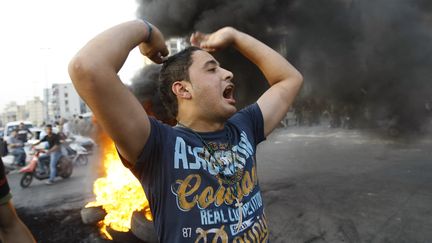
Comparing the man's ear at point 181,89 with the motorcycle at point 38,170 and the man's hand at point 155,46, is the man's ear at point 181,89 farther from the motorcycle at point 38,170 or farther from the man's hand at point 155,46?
the motorcycle at point 38,170

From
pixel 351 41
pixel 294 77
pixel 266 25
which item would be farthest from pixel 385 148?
pixel 294 77

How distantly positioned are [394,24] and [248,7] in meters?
2.75

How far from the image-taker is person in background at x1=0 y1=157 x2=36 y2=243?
1.57 meters

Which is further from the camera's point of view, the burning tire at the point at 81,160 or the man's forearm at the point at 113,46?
the burning tire at the point at 81,160

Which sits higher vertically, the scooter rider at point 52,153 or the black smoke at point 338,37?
the black smoke at point 338,37

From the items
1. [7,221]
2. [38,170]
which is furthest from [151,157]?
[38,170]

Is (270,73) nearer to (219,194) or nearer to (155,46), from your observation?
(155,46)

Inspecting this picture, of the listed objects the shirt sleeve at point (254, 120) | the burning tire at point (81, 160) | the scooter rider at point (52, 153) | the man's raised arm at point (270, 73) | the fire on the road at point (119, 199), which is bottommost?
the burning tire at point (81, 160)

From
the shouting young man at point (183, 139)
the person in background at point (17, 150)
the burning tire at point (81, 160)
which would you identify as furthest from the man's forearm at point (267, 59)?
the person in background at point (17, 150)

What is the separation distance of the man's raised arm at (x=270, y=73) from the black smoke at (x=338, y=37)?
3.96 metres

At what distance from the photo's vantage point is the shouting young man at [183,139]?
3.82 ft

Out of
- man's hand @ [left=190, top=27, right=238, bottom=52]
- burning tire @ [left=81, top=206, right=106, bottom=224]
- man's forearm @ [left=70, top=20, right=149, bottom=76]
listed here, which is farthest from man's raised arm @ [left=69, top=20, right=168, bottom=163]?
burning tire @ [left=81, top=206, right=106, bottom=224]

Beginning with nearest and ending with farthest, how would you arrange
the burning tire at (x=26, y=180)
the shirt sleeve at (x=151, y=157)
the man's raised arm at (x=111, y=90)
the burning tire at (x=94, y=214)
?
the man's raised arm at (x=111, y=90)
the shirt sleeve at (x=151, y=157)
the burning tire at (x=94, y=214)
the burning tire at (x=26, y=180)

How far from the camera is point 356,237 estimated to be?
152 inches
